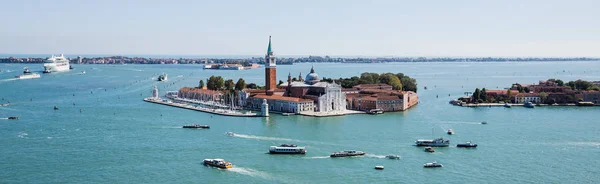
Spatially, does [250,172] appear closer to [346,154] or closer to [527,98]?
[346,154]

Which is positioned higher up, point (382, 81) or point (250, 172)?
point (382, 81)

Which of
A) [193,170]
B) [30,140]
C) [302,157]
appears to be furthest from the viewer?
[30,140]

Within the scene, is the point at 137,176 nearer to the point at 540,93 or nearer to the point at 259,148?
the point at 259,148

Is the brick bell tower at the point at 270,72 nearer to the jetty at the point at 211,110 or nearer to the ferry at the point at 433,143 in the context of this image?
the jetty at the point at 211,110

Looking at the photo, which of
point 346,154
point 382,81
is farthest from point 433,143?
point 382,81

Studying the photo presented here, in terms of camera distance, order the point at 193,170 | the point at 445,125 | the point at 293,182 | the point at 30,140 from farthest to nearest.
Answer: the point at 445,125 → the point at 30,140 → the point at 193,170 → the point at 293,182

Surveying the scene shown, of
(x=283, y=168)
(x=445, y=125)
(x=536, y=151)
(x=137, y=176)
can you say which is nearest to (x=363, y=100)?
(x=445, y=125)

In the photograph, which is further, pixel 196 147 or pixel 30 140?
pixel 30 140
